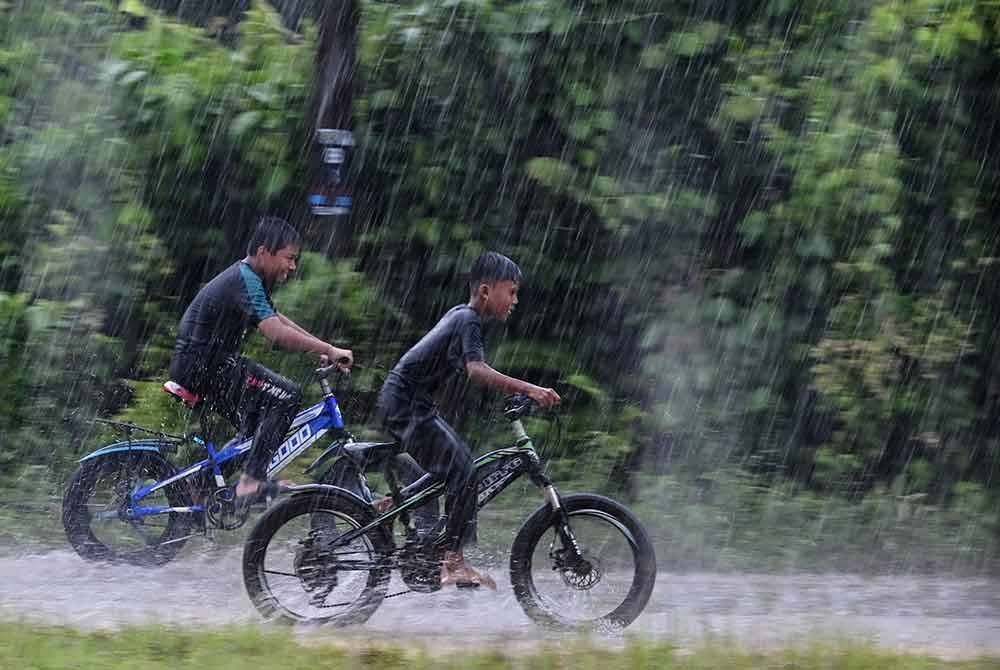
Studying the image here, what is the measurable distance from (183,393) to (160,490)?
1.86ft

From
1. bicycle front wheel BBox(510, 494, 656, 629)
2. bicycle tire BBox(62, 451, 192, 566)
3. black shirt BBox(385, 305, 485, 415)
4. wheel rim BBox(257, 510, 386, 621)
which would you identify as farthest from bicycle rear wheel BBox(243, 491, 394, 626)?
bicycle tire BBox(62, 451, 192, 566)

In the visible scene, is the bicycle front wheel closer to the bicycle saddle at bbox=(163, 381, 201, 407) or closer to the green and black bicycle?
the green and black bicycle

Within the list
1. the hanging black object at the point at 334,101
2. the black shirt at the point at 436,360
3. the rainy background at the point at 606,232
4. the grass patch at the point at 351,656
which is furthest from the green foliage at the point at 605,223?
the black shirt at the point at 436,360

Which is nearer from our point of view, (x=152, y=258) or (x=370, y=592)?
(x=370, y=592)

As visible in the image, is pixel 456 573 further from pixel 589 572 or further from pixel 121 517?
pixel 121 517

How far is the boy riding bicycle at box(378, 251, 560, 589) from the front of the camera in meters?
6.59

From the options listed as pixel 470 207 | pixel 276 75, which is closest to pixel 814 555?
pixel 470 207

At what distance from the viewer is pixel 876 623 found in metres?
7.02

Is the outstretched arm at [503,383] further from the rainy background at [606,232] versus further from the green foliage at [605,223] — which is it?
the green foliage at [605,223]

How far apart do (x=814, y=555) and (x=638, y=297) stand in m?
2.35

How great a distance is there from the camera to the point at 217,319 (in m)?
7.43

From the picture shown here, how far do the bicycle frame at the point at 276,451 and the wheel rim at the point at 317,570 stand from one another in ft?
2.78

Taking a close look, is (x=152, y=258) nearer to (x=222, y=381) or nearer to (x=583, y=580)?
(x=222, y=381)

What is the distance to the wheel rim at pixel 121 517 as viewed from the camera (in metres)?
7.67
